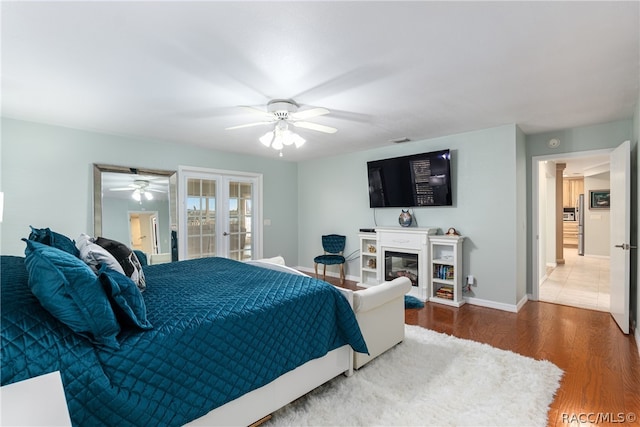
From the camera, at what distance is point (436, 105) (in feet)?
10.2

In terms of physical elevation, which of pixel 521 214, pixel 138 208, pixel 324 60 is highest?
pixel 324 60

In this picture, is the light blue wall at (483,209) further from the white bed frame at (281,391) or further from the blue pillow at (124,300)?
the blue pillow at (124,300)

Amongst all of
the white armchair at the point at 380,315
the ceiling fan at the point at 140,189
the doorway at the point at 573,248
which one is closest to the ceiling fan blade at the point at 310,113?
the white armchair at the point at 380,315

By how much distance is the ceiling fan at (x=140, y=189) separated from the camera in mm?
4453

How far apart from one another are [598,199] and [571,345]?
22.9ft

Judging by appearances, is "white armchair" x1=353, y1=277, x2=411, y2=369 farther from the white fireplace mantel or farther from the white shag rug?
the white fireplace mantel

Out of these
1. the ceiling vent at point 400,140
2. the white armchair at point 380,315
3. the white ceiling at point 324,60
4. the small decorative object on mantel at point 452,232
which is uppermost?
the ceiling vent at point 400,140

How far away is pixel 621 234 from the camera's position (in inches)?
126

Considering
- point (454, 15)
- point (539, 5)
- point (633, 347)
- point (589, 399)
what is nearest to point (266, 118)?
point (454, 15)

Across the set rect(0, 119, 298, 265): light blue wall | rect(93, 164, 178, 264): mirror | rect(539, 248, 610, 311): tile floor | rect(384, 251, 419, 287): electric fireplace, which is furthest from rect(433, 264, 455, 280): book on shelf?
rect(0, 119, 298, 265): light blue wall

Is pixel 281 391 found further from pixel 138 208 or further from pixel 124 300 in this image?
pixel 138 208

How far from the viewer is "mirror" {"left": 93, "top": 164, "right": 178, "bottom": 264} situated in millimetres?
4137

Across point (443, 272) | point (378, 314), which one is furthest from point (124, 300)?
point (443, 272)

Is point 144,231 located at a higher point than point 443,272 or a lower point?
higher
